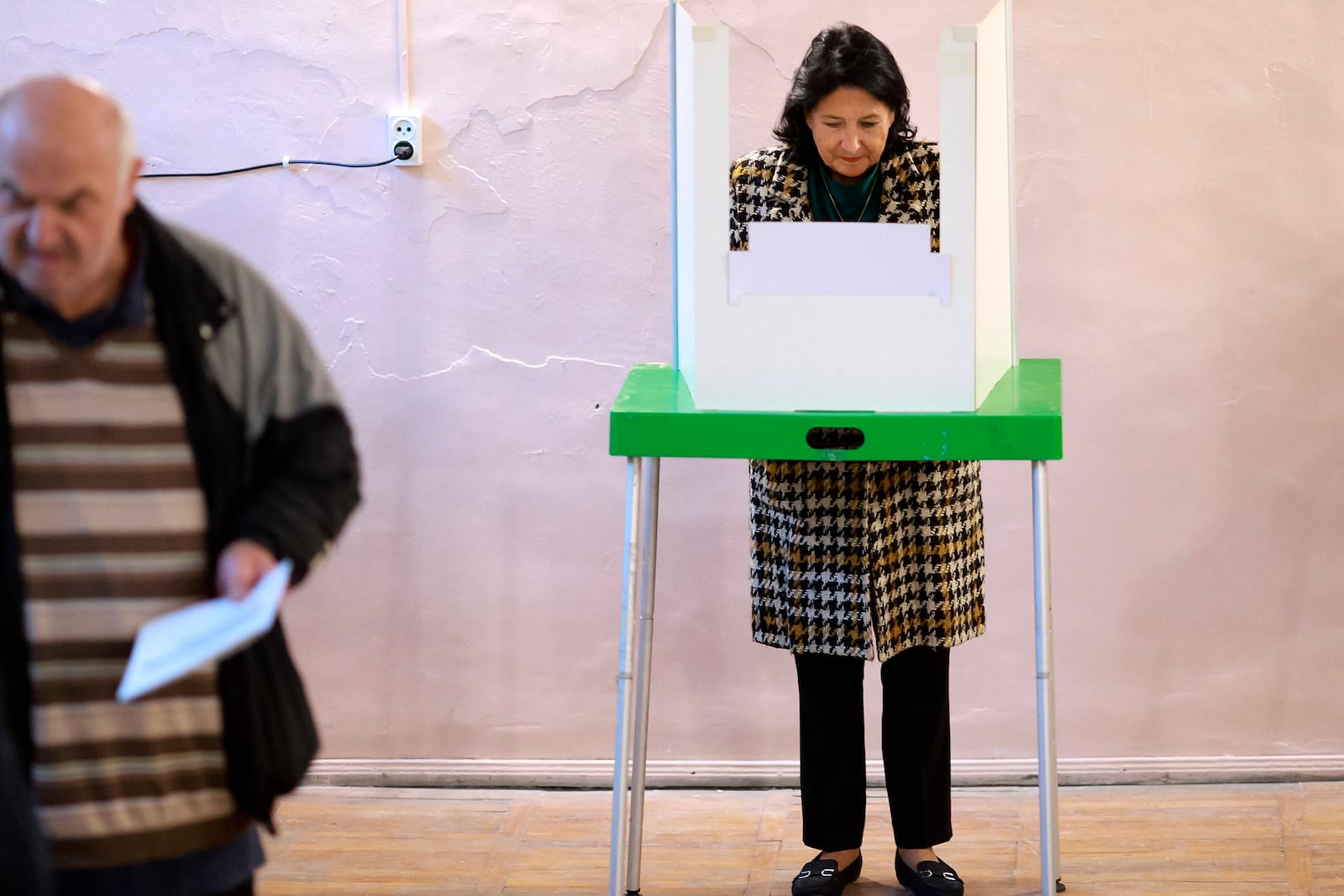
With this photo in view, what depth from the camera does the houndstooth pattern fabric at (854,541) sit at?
2082 mm

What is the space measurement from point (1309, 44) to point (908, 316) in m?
1.29

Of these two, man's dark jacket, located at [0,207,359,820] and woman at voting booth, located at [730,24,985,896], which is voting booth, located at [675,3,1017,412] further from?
man's dark jacket, located at [0,207,359,820]

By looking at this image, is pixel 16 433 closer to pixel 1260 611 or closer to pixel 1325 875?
pixel 1325 875

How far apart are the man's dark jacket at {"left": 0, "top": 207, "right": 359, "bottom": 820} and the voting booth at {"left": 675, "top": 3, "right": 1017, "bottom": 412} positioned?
75 cm

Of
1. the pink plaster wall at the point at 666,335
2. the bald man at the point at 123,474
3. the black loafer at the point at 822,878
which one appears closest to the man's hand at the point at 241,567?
the bald man at the point at 123,474

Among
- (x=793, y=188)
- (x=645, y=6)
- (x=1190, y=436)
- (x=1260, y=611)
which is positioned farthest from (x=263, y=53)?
(x=1260, y=611)

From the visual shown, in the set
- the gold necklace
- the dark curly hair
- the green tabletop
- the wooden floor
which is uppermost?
the dark curly hair

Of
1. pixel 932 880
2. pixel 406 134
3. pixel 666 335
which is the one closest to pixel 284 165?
pixel 406 134

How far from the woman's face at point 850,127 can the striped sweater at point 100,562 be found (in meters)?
1.17

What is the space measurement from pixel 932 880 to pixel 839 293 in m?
0.96

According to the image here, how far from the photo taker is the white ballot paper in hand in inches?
37.4

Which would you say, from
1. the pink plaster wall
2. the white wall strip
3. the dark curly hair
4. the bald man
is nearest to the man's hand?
the bald man

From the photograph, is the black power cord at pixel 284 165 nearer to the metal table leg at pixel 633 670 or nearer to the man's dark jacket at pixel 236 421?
the metal table leg at pixel 633 670

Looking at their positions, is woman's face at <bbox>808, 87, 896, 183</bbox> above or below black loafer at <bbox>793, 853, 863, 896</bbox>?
above
